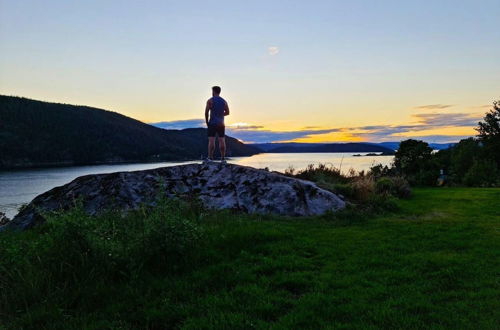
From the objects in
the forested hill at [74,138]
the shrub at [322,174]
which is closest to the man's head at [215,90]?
the shrub at [322,174]

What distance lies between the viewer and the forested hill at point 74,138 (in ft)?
366

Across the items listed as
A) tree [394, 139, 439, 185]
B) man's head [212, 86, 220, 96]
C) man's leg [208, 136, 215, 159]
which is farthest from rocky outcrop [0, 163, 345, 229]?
tree [394, 139, 439, 185]

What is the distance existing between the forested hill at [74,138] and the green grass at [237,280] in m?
119

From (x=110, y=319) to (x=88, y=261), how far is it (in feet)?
4.15

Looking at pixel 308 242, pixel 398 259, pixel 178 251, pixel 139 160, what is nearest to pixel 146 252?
pixel 178 251

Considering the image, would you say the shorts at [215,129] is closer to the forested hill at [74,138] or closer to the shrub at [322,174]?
the shrub at [322,174]

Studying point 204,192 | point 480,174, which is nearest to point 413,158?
point 480,174

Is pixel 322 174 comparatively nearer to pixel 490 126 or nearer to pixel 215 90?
pixel 215 90

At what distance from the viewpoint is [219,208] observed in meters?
11.4

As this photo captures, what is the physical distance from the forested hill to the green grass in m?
119

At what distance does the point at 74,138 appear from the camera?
12569 cm

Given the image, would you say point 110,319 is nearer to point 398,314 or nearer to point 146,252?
point 146,252

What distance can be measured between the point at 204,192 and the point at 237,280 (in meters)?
6.95

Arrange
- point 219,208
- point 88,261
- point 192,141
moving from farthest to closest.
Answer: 1. point 192,141
2. point 219,208
3. point 88,261
